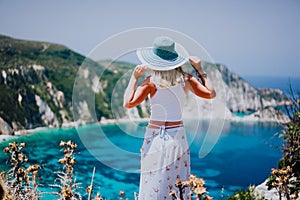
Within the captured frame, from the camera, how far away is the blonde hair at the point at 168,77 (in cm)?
245

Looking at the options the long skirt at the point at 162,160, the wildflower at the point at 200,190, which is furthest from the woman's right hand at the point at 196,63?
the wildflower at the point at 200,190

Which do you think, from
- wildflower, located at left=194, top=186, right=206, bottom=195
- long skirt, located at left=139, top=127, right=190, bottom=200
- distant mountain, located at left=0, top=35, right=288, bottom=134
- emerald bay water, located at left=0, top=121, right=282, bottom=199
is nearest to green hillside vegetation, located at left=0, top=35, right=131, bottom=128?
distant mountain, located at left=0, top=35, right=288, bottom=134

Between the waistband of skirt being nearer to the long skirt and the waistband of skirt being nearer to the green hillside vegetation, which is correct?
the long skirt

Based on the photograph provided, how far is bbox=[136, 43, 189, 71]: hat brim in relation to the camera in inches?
95.0

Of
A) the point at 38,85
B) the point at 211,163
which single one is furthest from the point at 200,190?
the point at 38,85

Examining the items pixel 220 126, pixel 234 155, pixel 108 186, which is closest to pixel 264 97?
pixel 234 155

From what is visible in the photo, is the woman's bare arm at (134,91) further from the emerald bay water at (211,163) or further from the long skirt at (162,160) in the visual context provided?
the emerald bay water at (211,163)

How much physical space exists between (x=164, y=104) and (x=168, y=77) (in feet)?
0.67

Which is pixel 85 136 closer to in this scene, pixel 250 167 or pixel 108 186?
pixel 108 186

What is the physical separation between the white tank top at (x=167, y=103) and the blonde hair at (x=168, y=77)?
0.03 meters

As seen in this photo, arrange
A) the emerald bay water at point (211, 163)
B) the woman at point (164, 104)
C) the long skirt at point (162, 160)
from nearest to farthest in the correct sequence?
the woman at point (164, 104)
the long skirt at point (162, 160)
the emerald bay water at point (211, 163)

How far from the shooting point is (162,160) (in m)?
2.57

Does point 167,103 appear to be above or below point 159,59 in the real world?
below

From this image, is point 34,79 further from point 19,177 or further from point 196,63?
point 196,63
